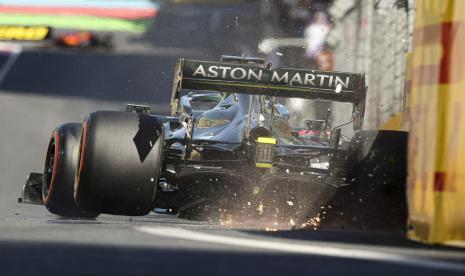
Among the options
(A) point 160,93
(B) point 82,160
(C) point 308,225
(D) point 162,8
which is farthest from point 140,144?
(D) point 162,8

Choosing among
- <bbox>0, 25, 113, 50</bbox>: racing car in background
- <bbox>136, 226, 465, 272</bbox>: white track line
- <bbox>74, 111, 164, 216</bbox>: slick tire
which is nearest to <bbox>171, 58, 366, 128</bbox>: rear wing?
<bbox>74, 111, 164, 216</bbox>: slick tire

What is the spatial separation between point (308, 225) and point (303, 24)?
57.7ft

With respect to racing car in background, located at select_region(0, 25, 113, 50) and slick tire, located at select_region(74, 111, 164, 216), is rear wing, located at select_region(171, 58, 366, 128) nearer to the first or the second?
slick tire, located at select_region(74, 111, 164, 216)

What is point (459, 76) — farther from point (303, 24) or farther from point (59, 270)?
point (303, 24)

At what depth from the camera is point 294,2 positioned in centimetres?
2775

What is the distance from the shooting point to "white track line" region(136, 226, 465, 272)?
548 cm

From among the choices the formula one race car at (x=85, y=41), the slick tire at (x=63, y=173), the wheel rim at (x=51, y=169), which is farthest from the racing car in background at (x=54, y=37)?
the slick tire at (x=63, y=173)

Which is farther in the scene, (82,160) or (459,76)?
(82,160)

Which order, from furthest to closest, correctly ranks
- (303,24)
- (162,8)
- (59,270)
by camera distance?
(162,8) → (303,24) → (59,270)

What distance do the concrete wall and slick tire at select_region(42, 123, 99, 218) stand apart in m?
8.83

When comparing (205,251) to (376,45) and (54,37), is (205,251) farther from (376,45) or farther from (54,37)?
(54,37)

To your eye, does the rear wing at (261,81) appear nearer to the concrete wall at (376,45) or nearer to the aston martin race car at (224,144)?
the aston martin race car at (224,144)

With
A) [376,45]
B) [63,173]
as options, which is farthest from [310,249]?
[376,45]

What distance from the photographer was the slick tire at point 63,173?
10.1 m
